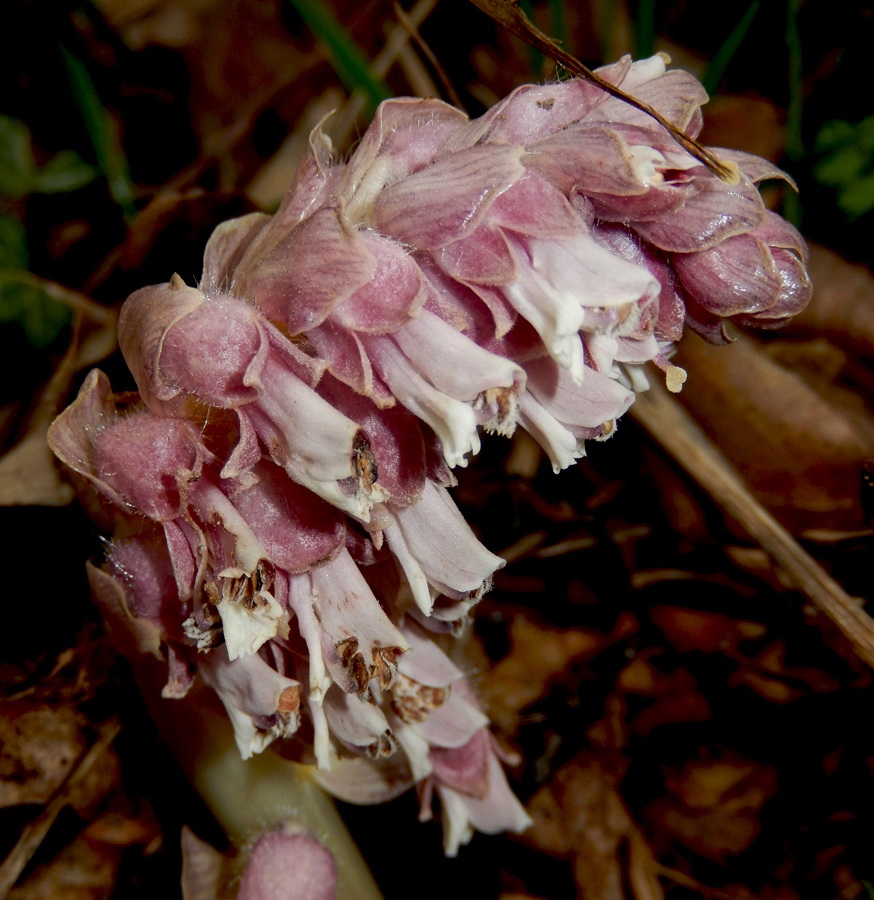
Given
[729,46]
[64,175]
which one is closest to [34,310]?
[64,175]

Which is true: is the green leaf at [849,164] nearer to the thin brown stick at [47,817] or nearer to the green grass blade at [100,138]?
the green grass blade at [100,138]

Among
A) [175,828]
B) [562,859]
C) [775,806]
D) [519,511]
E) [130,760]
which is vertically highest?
[130,760]

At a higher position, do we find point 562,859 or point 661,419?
point 661,419

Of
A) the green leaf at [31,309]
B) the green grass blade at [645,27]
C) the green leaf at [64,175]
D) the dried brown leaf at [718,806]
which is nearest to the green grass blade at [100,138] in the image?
the green leaf at [64,175]

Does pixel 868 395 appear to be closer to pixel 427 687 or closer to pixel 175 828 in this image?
pixel 427 687

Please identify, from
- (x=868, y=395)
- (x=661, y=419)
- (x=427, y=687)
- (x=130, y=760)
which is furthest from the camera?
(x=868, y=395)

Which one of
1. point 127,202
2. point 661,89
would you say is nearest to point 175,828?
point 127,202

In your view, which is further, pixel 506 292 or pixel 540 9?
pixel 540 9

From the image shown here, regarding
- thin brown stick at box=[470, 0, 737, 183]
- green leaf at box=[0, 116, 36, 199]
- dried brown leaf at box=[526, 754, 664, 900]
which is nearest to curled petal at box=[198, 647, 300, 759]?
thin brown stick at box=[470, 0, 737, 183]
